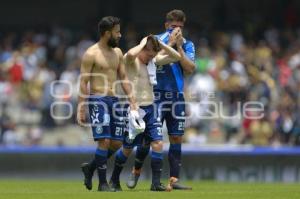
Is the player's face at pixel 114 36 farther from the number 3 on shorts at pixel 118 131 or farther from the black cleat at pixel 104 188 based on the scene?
the black cleat at pixel 104 188

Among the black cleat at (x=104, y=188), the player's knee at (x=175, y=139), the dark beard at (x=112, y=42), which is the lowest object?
the black cleat at (x=104, y=188)

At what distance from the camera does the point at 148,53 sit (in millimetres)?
16234

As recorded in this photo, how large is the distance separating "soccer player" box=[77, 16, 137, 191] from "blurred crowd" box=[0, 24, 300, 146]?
9.19m

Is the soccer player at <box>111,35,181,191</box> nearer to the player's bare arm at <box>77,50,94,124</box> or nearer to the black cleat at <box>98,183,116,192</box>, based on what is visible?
the black cleat at <box>98,183,116,192</box>

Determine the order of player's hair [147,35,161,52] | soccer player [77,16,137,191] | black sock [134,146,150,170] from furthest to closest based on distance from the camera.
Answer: black sock [134,146,150,170] → player's hair [147,35,161,52] → soccer player [77,16,137,191]

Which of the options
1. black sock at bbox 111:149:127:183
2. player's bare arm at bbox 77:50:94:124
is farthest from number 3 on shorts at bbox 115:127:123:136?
black sock at bbox 111:149:127:183

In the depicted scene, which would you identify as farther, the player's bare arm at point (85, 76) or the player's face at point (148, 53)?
the player's face at point (148, 53)

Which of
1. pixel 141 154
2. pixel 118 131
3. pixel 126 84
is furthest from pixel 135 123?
pixel 141 154

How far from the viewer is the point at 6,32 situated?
31.5 metres

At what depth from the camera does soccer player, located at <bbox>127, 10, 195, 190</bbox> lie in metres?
16.5

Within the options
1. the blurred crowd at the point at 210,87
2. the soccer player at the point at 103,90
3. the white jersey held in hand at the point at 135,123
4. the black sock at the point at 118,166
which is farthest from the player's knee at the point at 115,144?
the blurred crowd at the point at 210,87

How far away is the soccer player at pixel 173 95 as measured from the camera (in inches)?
650

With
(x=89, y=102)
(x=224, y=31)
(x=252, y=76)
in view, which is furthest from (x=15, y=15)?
(x=89, y=102)

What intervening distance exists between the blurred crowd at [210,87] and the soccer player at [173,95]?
815 centimetres
